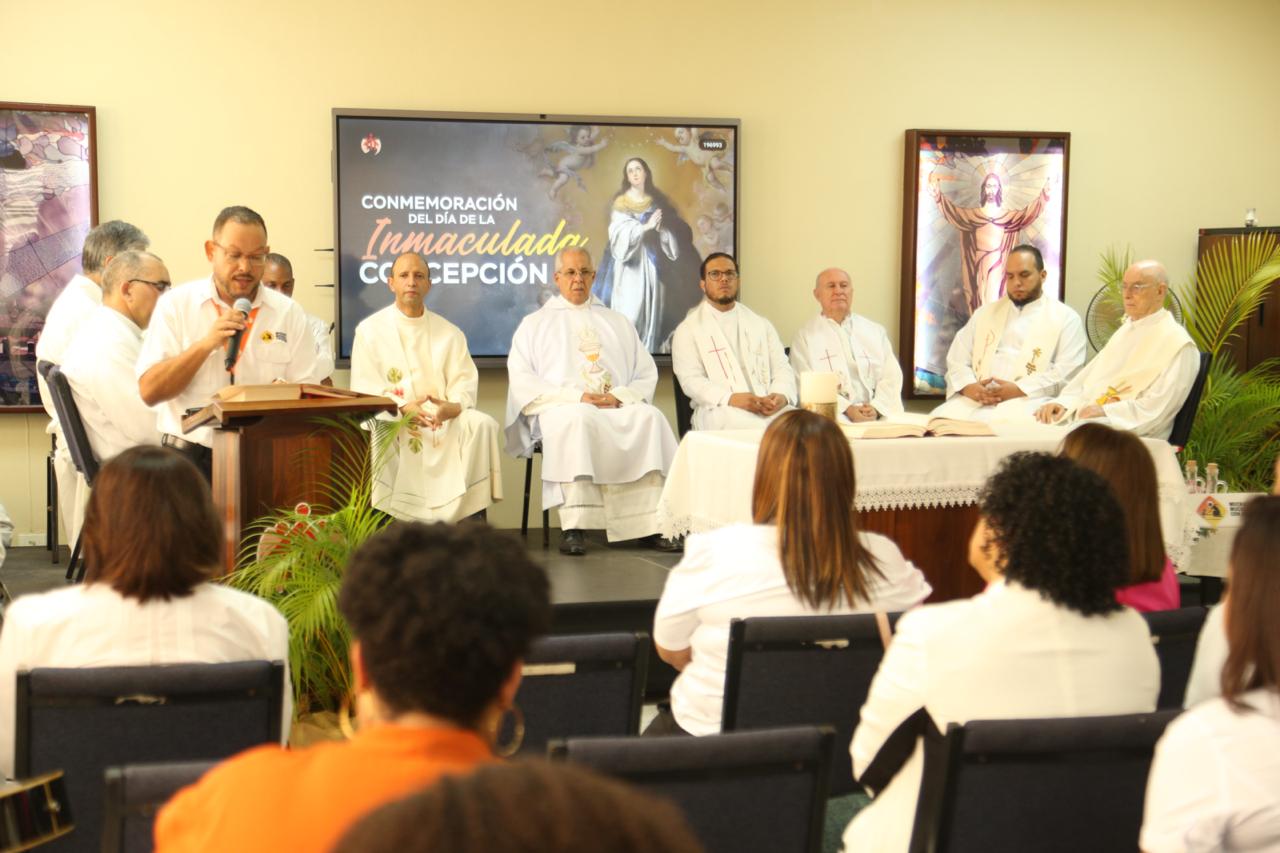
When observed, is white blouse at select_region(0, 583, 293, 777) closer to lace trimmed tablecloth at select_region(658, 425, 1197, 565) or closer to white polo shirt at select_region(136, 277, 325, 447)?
white polo shirt at select_region(136, 277, 325, 447)

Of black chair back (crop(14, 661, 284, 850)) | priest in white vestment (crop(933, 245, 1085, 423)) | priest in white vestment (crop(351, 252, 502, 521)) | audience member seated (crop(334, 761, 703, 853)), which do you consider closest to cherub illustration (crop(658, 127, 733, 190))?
priest in white vestment (crop(933, 245, 1085, 423))

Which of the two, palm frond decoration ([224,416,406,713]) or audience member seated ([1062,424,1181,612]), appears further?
palm frond decoration ([224,416,406,713])

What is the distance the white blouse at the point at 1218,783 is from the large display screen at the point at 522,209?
19.5 ft

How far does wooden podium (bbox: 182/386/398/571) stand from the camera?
416 cm

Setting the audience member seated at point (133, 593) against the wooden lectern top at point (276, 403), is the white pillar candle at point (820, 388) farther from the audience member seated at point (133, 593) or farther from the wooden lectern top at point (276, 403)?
the audience member seated at point (133, 593)

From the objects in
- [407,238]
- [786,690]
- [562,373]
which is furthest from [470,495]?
[786,690]

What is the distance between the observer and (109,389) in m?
5.41

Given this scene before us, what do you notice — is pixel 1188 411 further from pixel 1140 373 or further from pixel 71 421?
pixel 71 421

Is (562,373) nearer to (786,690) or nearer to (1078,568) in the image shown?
(786,690)

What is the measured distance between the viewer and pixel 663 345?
25.1ft

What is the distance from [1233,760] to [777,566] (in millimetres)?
1165

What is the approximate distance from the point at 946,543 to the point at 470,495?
2351 millimetres

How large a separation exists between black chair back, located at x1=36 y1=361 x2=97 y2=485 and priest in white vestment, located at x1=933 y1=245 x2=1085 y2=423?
4.39 m

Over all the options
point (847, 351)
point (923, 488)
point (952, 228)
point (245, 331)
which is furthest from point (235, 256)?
point (952, 228)
